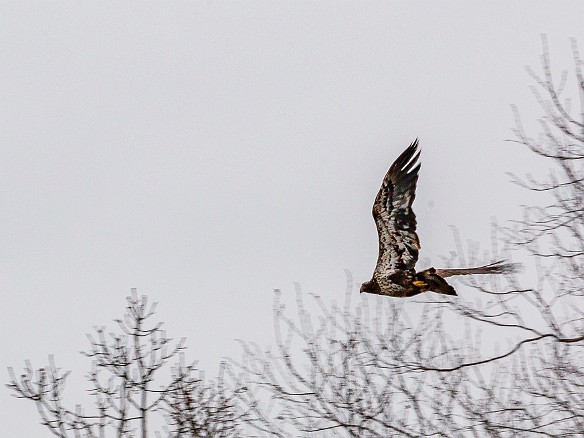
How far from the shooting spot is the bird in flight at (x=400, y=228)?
14391mm

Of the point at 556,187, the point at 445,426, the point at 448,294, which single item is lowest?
the point at 445,426

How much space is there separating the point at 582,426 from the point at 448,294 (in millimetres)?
2652

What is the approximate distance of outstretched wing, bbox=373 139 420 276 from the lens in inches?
567

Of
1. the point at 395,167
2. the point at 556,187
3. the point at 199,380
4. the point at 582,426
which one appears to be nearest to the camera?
the point at 582,426

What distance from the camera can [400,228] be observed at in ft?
47.7

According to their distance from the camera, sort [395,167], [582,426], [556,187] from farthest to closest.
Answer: [395,167]
[556,187]
[582,426]

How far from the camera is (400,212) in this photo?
47.6 ft

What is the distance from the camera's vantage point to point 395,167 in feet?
47.3

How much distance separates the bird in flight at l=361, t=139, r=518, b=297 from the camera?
47.2ft

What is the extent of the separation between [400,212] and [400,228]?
167 mm

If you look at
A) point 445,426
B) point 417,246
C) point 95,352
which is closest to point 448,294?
point 417,246

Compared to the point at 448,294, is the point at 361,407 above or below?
below

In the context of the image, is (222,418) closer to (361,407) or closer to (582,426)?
(361,407)

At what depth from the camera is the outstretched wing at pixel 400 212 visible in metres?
14.4
